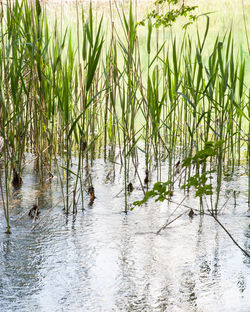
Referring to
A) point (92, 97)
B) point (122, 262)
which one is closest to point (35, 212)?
point (122, 262)

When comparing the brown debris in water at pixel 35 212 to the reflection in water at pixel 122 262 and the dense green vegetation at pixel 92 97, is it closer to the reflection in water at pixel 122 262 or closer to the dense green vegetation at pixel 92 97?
the reflection in water at pixel 122 262

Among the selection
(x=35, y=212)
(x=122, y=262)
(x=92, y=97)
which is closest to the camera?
(x=122, y=262)

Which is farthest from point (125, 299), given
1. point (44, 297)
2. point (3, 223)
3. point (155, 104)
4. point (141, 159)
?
point (141, 159)

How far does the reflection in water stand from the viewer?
1532mm

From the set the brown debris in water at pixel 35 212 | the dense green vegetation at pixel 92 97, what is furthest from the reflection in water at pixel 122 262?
the dense green vegetation at pixel 92 97

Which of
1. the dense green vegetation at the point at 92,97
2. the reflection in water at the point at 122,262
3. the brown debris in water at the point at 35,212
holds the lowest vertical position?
the reflection in water at the point at 122,262

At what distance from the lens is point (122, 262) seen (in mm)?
1834

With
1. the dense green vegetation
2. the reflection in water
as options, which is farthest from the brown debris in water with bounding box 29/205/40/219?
the dense green vegetation

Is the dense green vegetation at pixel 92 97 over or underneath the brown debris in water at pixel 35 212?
over

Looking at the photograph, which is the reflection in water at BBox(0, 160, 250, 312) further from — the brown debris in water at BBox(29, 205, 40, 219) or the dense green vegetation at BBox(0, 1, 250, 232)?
the dense green vegetation at BBox(0, 1, 250, 232)

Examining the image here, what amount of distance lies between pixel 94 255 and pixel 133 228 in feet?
1.21

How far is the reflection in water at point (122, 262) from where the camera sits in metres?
1.53

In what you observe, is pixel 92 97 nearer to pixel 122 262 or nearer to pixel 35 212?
pixel 35 212

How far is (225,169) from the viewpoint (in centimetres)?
A: 346
